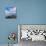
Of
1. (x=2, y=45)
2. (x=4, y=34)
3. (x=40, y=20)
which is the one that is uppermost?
(x=40, y=20)

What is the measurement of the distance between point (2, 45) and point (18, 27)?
653 mm

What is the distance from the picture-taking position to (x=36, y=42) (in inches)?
131

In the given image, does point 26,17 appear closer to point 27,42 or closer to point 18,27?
point 18,27

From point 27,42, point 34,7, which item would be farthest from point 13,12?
point 27,42

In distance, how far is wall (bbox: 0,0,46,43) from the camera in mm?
3543

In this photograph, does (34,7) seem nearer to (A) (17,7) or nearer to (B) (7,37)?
(A) (17,7)

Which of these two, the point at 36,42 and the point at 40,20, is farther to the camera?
the point at 40,20

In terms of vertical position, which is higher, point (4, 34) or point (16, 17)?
point (16, 17)

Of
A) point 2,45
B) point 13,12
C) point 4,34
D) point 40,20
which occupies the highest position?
point 13,12

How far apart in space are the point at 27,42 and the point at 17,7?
1.00 metres

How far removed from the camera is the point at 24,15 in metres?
3.56

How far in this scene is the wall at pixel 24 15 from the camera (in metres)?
3.54

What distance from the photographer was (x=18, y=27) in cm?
346

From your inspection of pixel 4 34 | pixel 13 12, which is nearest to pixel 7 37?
pixel 4 34
